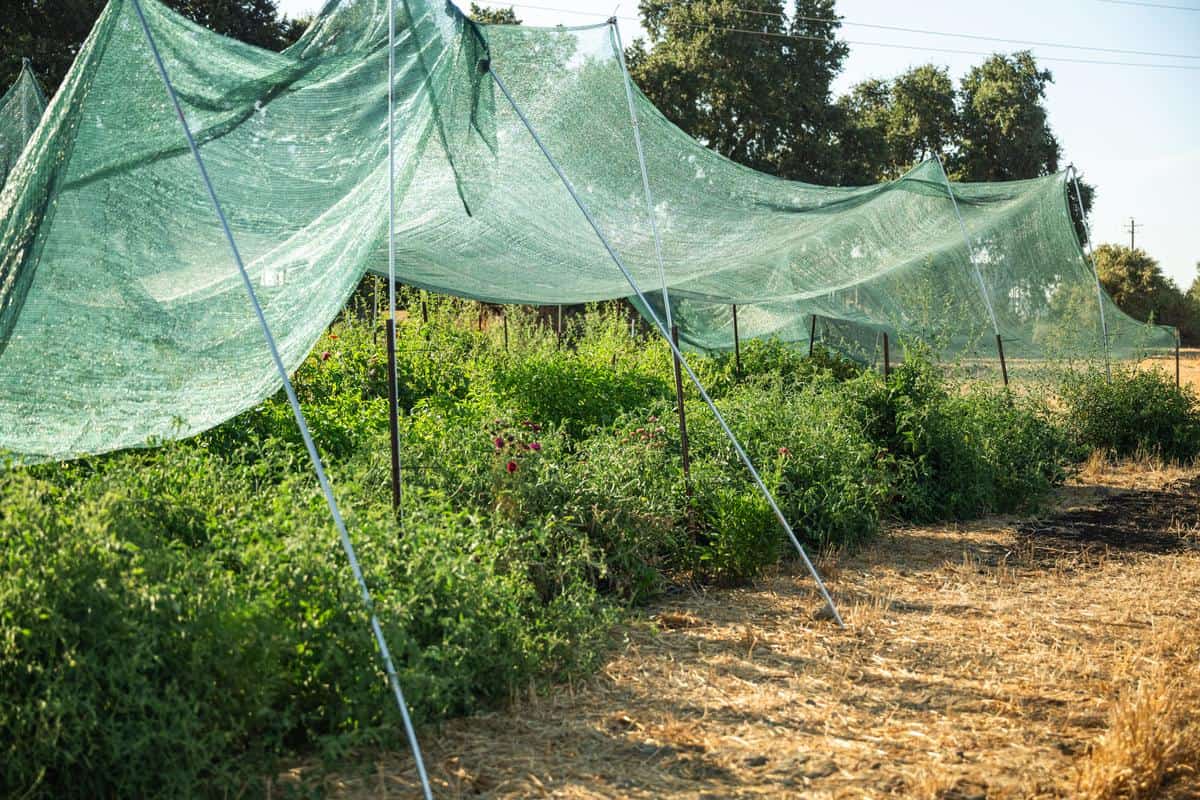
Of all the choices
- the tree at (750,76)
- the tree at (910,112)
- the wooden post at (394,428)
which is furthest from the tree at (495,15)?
the wooden post at (394,428)

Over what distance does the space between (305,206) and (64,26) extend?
12918mm

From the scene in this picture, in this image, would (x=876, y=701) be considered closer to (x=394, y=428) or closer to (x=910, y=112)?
(x=394, y=428)

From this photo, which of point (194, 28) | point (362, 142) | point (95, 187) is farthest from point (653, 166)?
point (95, 187)

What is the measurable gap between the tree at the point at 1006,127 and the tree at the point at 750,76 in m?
4.69

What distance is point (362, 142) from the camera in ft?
12.9

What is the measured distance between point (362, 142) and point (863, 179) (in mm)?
18445

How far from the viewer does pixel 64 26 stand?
46.1ft

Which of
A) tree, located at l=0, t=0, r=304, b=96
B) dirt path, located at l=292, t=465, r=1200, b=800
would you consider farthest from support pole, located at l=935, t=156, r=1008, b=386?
tree, located at l=0, t=0, r=304, b=96

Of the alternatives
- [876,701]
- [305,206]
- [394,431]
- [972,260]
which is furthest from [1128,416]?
Answer: [305,206]

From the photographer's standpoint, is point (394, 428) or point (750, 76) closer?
point (394, 428)

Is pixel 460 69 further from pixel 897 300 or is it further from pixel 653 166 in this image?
pixel 897 300

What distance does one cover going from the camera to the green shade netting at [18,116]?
6.93m

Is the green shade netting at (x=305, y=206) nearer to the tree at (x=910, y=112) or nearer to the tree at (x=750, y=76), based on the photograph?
the tree at (x=750, y=76)

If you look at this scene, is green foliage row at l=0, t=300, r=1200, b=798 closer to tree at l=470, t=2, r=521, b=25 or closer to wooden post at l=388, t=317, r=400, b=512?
wooden post at l=388, t=317, r=400, b=512
